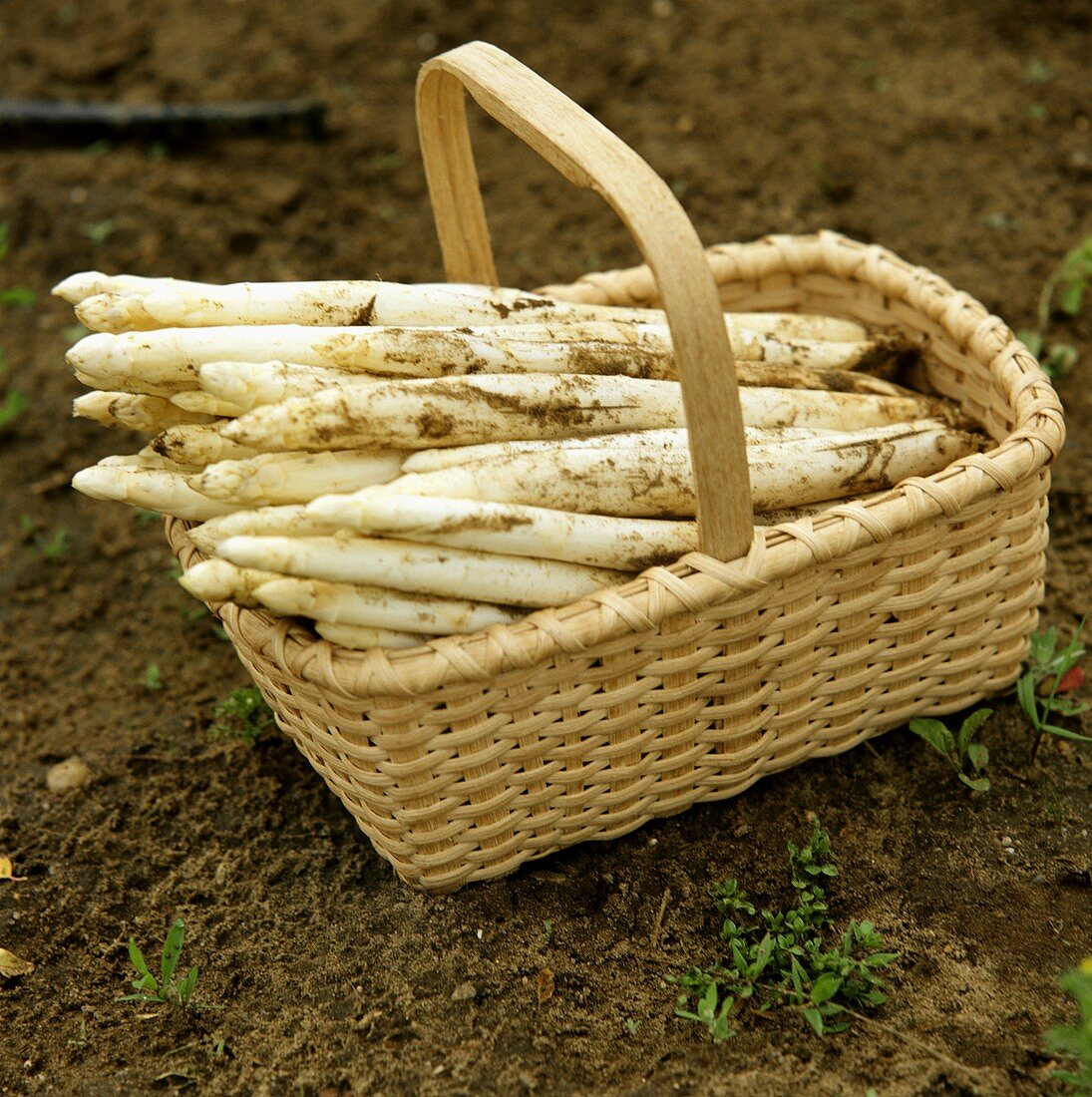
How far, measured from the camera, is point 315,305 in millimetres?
1901

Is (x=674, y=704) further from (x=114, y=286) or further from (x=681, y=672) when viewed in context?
(x=114, y=286)

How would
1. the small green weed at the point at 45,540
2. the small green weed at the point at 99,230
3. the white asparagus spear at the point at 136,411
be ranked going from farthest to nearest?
the small green weed at the point at 99,230 < the small green weed at the point at 45,540 < the white asparagus spear at the point at 136,411

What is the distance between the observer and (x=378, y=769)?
1.74 metres

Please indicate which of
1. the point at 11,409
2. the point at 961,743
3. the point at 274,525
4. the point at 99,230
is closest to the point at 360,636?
the point at 274,525

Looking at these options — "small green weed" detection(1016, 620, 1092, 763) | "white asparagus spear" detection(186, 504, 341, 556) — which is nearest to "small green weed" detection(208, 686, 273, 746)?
"white asparagus spear" detection(186, 504, 341, 556)

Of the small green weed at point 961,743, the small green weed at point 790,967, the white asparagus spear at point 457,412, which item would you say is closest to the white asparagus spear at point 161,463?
the white asparagus spear at point 457,412

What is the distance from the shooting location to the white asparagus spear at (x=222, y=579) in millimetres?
1594

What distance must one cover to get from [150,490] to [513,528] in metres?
0.58

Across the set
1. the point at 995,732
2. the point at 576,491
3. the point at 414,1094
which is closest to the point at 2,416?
the point at 576,491

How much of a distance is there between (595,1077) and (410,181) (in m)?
3.15

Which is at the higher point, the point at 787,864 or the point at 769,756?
the point at 769,756

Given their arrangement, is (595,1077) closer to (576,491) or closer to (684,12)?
(576,491)

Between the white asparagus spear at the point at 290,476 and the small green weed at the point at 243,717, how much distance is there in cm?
78

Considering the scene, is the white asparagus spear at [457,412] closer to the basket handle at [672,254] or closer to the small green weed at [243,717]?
the basket handle at [672,254]
